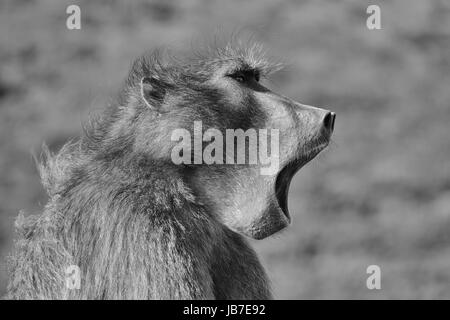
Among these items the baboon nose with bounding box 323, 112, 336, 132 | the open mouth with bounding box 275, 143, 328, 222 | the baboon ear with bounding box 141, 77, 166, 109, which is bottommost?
the open mouth with bounding box 275, 143, 328, 222

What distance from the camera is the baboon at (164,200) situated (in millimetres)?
4793

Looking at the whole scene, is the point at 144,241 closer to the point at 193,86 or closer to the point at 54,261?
the point at 54,261

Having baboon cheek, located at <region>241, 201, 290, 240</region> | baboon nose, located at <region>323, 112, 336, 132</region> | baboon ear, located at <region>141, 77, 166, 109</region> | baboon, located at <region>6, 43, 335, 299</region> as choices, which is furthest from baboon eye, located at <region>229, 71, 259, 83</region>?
baboon cheek, located at <region>241, 201, 290, 240</region>

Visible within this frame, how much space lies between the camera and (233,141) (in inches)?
199

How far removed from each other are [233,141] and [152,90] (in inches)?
21.2

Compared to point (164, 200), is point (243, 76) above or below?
above

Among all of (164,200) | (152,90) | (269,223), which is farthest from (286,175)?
(152,90)

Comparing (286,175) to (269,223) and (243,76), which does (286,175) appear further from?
(243,76)

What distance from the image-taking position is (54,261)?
4961 millimetres

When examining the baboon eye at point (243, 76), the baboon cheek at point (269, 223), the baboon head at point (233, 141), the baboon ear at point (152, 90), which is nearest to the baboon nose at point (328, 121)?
the baboon head at point (233, 141)

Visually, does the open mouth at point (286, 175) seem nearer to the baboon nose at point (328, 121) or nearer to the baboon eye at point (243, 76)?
the baboon nose at point (328, 121)

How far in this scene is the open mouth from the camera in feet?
16.3

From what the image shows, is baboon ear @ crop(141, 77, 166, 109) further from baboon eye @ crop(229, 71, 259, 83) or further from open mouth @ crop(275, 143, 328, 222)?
open mouth @ crop(275, 143, 328, 222)
